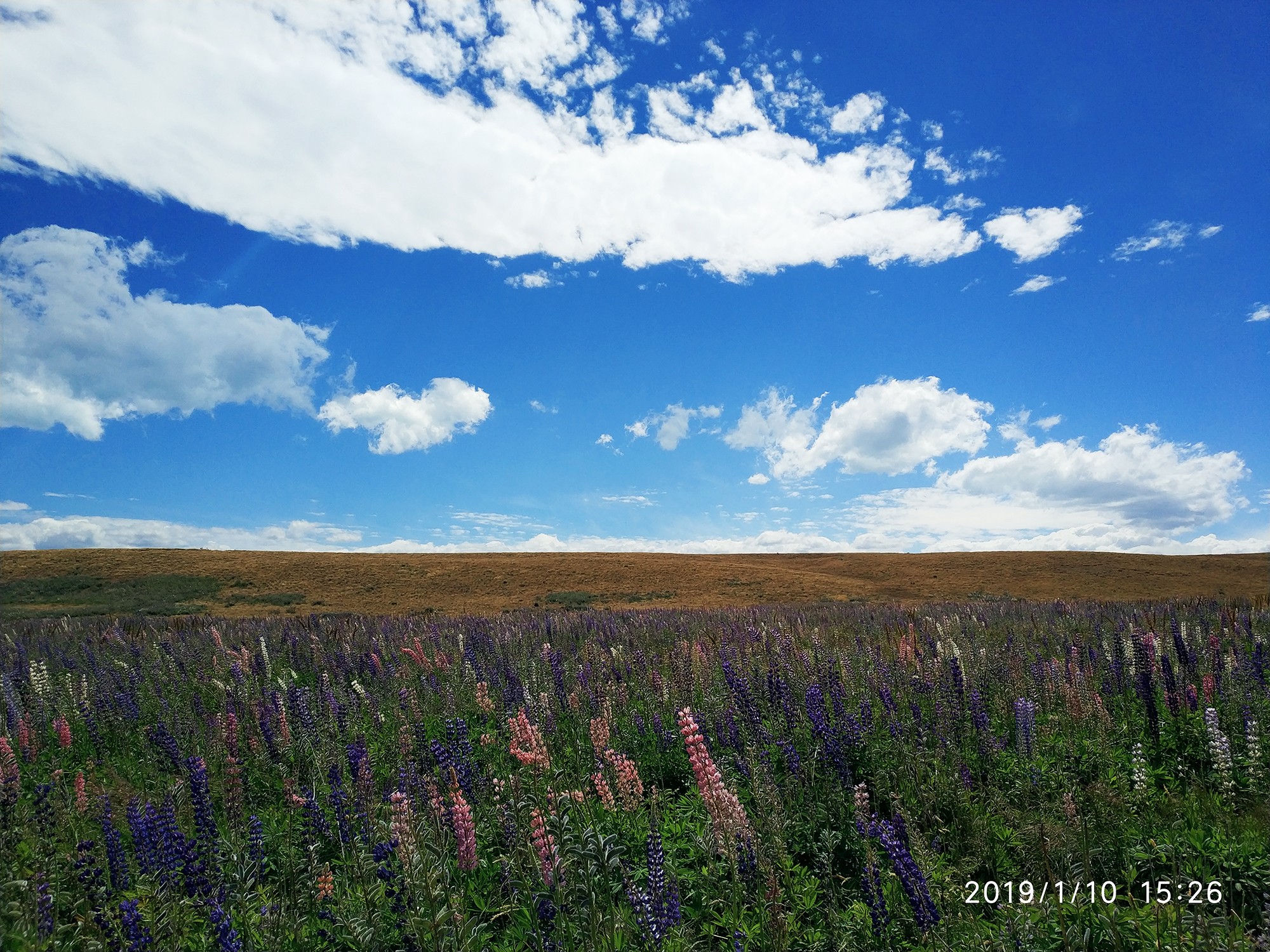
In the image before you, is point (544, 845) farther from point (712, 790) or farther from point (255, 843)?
point (255, 843)

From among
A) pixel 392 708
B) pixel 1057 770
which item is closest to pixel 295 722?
pixel 392 708

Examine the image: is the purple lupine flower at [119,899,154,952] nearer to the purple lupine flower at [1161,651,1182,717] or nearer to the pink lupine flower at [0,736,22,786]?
the pink lupine flower at [0,736,22,786]

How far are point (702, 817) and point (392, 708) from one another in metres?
4.19

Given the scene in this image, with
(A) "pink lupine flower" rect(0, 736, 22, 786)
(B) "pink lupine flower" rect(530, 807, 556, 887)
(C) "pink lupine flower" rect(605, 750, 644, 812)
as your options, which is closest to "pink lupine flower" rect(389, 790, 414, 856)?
(B) "pink lupine flower" rect(530, 807, 556, 887)

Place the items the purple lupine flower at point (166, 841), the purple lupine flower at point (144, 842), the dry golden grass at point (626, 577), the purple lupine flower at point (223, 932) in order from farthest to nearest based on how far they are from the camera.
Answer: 1. the dry golden grass at point (626, 577)
2. the purple lupine flower at point (144, 842)
3. the purple lupine flower at point (166, 841)
4. the purple lupine flower at point (223, 932)

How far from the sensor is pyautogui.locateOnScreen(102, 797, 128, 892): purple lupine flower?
3533 mm

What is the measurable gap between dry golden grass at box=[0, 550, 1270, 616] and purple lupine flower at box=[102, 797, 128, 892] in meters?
32.8

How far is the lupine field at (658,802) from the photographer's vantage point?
9.41ft

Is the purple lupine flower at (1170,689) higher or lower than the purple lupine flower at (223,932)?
higher

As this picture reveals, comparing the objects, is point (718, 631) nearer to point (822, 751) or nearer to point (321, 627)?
point (822, 751)

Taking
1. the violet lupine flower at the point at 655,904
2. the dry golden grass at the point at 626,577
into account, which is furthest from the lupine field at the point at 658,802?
the dry golden grass at the point at 626,577

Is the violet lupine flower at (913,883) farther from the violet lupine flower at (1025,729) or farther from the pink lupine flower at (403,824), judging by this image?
the violet lupine flower at (1025,729)

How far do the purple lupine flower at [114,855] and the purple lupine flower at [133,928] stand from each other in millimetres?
1128
